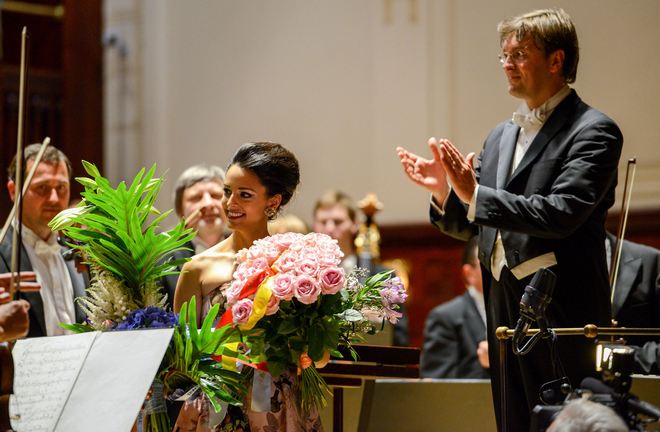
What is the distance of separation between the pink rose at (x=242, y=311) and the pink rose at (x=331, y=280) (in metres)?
0.21

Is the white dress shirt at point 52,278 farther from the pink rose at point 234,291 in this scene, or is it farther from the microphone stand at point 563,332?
the microphone stand at point 563,332

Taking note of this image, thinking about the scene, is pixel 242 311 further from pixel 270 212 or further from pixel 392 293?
pixel 270 212

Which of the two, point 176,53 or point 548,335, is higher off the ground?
point 176,53

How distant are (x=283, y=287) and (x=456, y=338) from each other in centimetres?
290

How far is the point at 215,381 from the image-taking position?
10.4 ft

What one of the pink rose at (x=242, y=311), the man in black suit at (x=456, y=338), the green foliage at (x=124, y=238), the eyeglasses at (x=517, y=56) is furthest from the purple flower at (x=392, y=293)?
the man in black suit at (x=456, y=338)

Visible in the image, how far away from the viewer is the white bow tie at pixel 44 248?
15.1 feet

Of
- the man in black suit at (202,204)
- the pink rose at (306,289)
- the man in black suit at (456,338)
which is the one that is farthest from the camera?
the man in black suit at (456,338)

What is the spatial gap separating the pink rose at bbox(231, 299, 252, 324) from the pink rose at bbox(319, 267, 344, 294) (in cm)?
21

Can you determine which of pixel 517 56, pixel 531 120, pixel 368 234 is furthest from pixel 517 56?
pixel 368 234

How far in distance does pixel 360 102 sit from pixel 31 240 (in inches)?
142

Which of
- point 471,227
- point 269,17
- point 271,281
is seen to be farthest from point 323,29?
point 271,281

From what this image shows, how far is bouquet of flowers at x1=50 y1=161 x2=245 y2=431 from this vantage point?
3141 millimetres

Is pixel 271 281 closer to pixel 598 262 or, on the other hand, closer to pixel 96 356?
pixel 96 356
